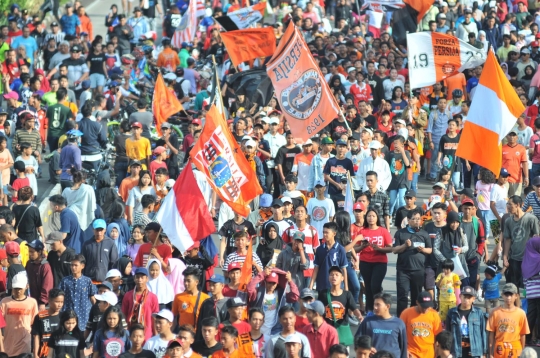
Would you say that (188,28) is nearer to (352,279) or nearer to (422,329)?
(352,279)

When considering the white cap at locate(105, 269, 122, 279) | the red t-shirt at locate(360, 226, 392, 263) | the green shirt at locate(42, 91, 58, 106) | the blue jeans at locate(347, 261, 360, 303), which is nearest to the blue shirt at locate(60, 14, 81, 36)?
the green shirt at locate(42, 91, 58, 106)

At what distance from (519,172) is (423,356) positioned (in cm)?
645

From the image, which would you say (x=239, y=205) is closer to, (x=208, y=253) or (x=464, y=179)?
(x=208, y=253)

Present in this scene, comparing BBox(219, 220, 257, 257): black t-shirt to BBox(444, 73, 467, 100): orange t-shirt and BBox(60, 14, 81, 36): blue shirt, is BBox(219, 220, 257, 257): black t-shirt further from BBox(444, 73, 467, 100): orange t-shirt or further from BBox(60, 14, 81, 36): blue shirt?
BBox(60, 14, 81, 36): blue shirt

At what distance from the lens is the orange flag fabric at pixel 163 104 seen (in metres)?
21.7

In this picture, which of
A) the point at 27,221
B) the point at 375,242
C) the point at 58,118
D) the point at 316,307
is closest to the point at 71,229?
the point at 27,221

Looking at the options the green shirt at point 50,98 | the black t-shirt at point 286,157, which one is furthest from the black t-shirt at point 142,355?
the green shirt at point 50,98

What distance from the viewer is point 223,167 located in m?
14.6

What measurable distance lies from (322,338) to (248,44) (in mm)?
10234

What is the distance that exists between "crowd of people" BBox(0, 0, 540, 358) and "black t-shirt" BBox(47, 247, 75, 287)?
0.08 feet

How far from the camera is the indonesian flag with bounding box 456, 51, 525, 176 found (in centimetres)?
1631

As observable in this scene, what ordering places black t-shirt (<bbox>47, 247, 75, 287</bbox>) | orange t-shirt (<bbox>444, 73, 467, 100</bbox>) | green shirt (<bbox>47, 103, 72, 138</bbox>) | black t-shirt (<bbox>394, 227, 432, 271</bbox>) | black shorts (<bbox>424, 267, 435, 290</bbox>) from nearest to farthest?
1. black t-shirt (<bbox>47, 247, 75, 287</bbox>)
2. black shorts (<bbox>424, 267, 435, 290</bbox>)
3. black t-shirt (<bbox>394, 227, 432, 271</bbox>)
4. green shirt (<bbox>47, 103, 72, 138</bbox>)
5. orange t-shirt (<bbox>444, 73, 467, 100</bbox>)

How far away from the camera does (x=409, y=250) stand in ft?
48.5

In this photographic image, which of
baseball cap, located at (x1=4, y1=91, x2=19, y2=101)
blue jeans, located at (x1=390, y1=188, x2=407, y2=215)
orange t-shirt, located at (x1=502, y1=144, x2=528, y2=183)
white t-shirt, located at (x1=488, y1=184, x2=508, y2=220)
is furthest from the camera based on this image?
baseball cap, located at (x1=4, y1=91, x2=19, y2=101)
